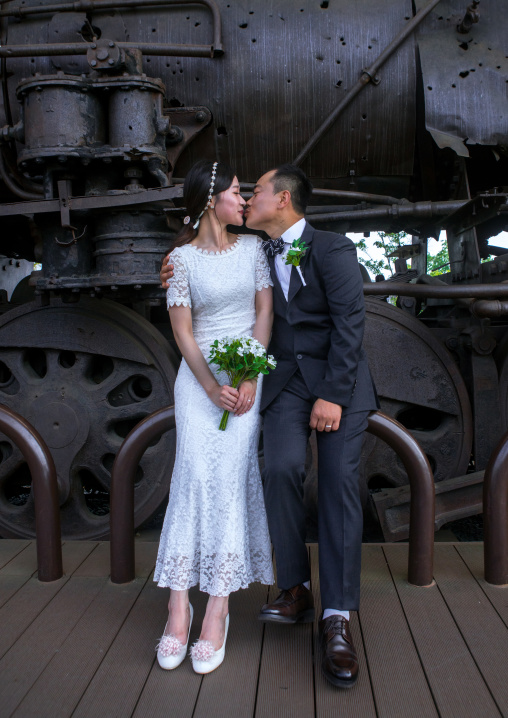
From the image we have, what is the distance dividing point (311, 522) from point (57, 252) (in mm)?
2094

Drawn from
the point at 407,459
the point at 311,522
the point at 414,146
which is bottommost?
the point at 311,522

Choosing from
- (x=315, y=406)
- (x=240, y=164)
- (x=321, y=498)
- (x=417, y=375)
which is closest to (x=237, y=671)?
(x=321, y=498)

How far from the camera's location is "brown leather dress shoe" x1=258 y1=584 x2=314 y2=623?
2244mm

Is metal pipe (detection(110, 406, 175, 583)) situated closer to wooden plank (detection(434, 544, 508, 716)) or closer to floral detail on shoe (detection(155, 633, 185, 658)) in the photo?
floral detail on shoe (detection(155, 633, 185, 658))

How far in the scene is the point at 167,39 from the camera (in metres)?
3.65

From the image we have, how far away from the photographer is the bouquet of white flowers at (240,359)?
7.13 ft

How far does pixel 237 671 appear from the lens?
80.4 inches

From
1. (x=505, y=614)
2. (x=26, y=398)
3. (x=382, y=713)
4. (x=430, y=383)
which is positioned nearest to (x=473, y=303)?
(x=430, y=383)

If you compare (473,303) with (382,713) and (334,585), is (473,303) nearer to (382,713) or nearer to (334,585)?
(334,585)

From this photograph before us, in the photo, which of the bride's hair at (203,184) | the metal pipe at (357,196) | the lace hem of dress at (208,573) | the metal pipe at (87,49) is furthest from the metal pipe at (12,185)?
the lace hem of dress at (208,573)

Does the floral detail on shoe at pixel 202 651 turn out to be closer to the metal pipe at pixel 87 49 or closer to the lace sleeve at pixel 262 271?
the lace sleeve at pixel 262 271

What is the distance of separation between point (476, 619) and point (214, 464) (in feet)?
3.49

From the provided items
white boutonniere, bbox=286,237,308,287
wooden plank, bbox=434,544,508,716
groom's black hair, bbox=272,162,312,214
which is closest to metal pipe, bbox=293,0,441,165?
groom's black hair, bbox=272,162,312,214

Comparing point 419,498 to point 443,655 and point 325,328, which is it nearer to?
point 443,655
